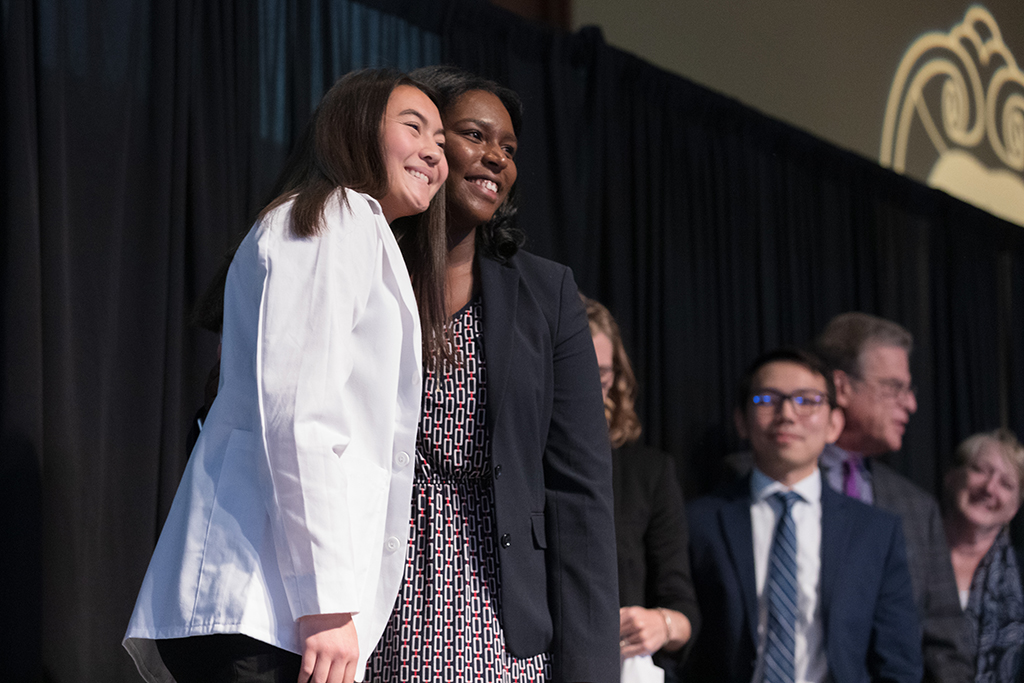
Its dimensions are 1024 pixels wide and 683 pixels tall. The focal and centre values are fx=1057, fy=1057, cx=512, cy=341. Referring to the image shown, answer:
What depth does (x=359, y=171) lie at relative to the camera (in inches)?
54.9

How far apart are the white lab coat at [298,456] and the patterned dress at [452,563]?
0.09 m

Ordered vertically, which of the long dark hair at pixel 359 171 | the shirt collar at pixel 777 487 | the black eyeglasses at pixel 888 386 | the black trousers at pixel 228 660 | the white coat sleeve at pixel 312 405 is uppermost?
the long dark hair at pixel 359 171

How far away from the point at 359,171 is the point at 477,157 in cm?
23

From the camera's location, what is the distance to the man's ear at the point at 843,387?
4078 millimetres

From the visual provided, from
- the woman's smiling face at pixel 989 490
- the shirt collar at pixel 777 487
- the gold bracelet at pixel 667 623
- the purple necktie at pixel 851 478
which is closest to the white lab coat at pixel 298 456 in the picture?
the gold bracelet at pixel 667 623

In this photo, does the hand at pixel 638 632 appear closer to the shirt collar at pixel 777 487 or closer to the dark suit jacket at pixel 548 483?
the shirt collar at pixel 777 487

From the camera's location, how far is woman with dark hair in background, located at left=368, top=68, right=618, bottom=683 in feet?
4.51

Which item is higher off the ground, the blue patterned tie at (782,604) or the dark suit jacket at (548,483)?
the dark suit jacket at (548,483)

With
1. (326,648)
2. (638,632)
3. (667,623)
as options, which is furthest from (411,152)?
(667,623)

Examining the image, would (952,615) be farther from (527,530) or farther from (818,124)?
(527,530)

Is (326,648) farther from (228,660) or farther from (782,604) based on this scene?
(782,604)

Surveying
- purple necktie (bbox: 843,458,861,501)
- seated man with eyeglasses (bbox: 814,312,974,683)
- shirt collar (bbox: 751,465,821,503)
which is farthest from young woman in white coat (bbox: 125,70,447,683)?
purple necktie (bbox: 843,458,861,501)

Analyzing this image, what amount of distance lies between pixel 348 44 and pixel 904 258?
324 centimetres

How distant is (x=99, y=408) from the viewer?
2.24 metres
